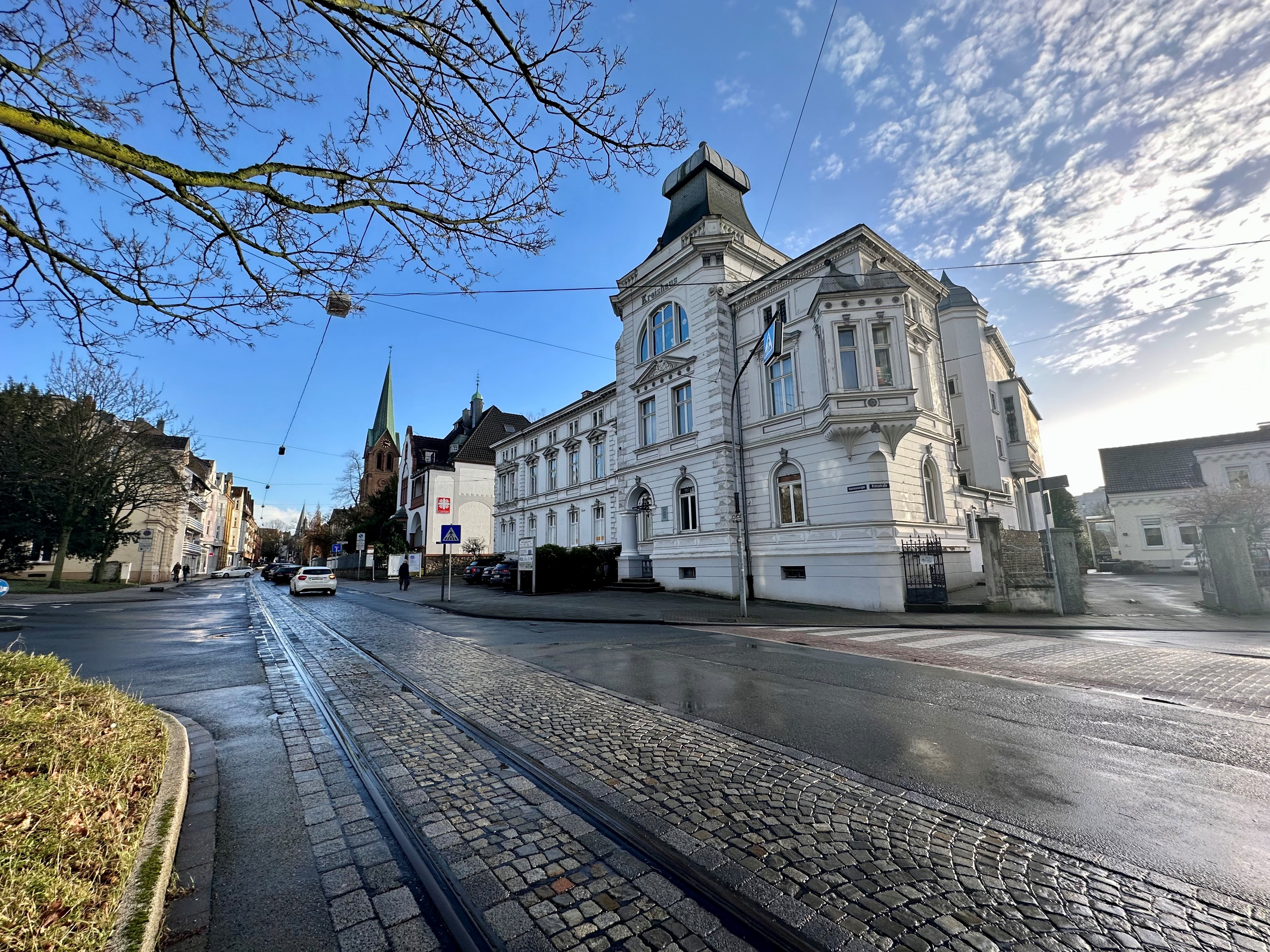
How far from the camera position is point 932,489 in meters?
19.9

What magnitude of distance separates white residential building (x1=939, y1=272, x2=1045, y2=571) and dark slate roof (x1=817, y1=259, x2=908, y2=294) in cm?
1193

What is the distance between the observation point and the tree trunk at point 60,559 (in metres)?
26.8

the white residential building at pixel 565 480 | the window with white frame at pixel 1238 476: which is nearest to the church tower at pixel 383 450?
the white residential building at pixel 565 480

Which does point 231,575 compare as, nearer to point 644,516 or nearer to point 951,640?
point 644,516

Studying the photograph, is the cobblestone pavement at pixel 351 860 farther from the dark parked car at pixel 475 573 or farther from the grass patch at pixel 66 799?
the dark parked car at pixel 475 573

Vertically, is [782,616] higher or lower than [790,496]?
lower

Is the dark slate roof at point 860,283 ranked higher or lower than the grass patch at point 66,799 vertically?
higher

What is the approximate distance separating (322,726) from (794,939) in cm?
513

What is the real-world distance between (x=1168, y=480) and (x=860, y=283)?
36.8 m

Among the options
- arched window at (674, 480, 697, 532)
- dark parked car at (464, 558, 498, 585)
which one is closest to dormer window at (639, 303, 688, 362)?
arched window at (674, 480, 697, 532)

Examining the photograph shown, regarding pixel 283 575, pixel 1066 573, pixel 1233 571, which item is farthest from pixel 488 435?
pixel 1233 571

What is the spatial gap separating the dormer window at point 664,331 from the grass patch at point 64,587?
29.0 metres

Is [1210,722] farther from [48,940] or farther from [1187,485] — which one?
[1187,485]

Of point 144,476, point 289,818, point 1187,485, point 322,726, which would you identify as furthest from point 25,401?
point 1187,485
